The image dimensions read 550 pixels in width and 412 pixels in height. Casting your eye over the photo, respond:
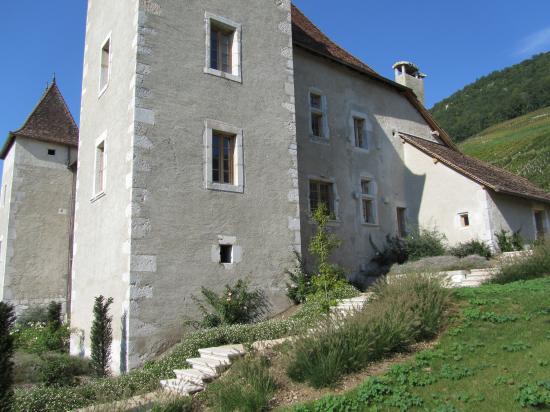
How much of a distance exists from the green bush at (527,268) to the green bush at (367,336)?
3407 millimetres

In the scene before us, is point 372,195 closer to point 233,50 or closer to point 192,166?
point 233,50

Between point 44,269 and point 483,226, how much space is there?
14.6 metres

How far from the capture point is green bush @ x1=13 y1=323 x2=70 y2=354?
11.2 metres

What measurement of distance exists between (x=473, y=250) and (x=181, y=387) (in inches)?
424

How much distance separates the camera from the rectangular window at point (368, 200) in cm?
1541

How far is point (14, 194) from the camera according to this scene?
15500 mm

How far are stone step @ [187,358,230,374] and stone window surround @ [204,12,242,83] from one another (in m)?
6.18

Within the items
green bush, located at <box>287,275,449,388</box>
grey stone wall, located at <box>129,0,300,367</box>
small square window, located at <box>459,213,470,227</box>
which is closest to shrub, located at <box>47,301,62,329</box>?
grey stone wall, located at <box>129,0,300,367</box>

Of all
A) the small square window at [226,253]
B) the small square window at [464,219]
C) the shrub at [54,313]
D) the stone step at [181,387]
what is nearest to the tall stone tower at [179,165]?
the small square window at [226,253]

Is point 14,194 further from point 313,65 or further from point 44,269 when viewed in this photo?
point 313,65

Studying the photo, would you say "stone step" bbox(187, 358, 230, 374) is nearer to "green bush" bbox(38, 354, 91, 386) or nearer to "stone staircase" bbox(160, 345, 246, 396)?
"stone staircase" bbox(160, 345, 246, 396)

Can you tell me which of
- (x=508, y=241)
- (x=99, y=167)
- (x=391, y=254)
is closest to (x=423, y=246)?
(x=391, y=254)

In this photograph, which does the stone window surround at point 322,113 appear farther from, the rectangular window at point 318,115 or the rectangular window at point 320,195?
the rectangular window at point 320,195

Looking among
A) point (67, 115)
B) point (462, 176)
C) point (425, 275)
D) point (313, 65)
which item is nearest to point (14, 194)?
point (67, 115)
